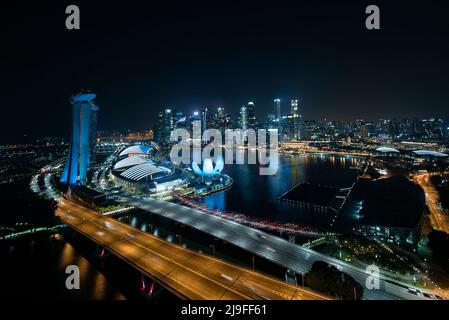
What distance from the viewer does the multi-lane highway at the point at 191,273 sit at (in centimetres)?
805

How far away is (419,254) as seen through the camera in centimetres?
1338

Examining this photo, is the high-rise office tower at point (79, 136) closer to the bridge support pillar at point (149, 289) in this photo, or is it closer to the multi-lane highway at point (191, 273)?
the multi-lane highway at point (191, 273)

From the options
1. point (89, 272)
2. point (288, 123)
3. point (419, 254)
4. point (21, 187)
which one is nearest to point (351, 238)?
point (419, 254)

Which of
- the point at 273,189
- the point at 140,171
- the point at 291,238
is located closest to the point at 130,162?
the point at 140,171

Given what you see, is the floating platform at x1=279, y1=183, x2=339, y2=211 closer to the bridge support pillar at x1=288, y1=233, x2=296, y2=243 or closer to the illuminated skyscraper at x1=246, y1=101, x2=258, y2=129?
the bridge support pillar at x1=288, y1=233, x2=296, y2=243

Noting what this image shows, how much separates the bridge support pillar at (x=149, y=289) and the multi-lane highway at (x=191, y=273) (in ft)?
3.93

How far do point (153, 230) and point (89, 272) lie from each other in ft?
16.2

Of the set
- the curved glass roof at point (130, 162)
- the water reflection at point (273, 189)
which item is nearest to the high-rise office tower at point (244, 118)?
the water reflection at point (273, 189)

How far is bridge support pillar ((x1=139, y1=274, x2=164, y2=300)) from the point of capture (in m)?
10.4

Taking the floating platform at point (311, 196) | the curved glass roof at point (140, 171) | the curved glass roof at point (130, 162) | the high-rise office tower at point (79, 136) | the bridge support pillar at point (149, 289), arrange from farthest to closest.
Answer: the curved glass roof at point (130, 162)
the high-rise office tower at point (79, 136)
the curved glass roof at point (140, 171)
the floating platform at point (311, 196)
the bridge support pillar at point (149, 289)

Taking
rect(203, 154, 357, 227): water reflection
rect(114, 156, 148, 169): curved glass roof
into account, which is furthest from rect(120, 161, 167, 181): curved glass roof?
rect(203, 154, 357, 227): water reflection

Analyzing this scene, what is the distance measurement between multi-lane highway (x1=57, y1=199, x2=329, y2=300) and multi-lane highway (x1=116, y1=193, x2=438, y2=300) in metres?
2.51
